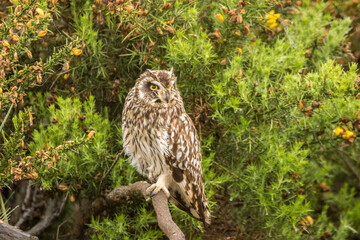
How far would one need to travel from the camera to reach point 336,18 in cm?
564

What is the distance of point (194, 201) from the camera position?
3924 millimetres

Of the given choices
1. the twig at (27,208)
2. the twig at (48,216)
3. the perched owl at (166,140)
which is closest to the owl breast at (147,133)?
the perched owl at (166,140)

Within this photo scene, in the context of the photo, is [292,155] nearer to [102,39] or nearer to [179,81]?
[179,81]

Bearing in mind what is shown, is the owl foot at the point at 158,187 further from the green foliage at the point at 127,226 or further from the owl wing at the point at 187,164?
the green foliage at the point at 127,226

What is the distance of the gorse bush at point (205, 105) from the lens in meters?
3.98

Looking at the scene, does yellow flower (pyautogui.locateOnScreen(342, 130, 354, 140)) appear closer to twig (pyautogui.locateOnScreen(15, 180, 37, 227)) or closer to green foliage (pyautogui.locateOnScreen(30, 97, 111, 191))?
green foliage (pyautogui.locateOnScreen(30, 97, 111, 191))

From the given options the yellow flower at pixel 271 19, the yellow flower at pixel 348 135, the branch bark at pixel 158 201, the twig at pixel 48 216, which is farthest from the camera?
the twig at pixel 48 216

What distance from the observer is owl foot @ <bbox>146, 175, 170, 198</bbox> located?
3772 mm

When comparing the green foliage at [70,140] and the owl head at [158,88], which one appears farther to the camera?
the green foliage at [70,140]

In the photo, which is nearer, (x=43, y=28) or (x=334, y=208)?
(x=43, y=28)

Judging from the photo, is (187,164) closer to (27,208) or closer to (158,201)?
(158,201)

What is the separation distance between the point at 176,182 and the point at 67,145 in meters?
1.01

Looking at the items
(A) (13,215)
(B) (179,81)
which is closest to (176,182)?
(B) (179,81)

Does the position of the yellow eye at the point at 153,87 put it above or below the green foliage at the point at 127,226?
above
